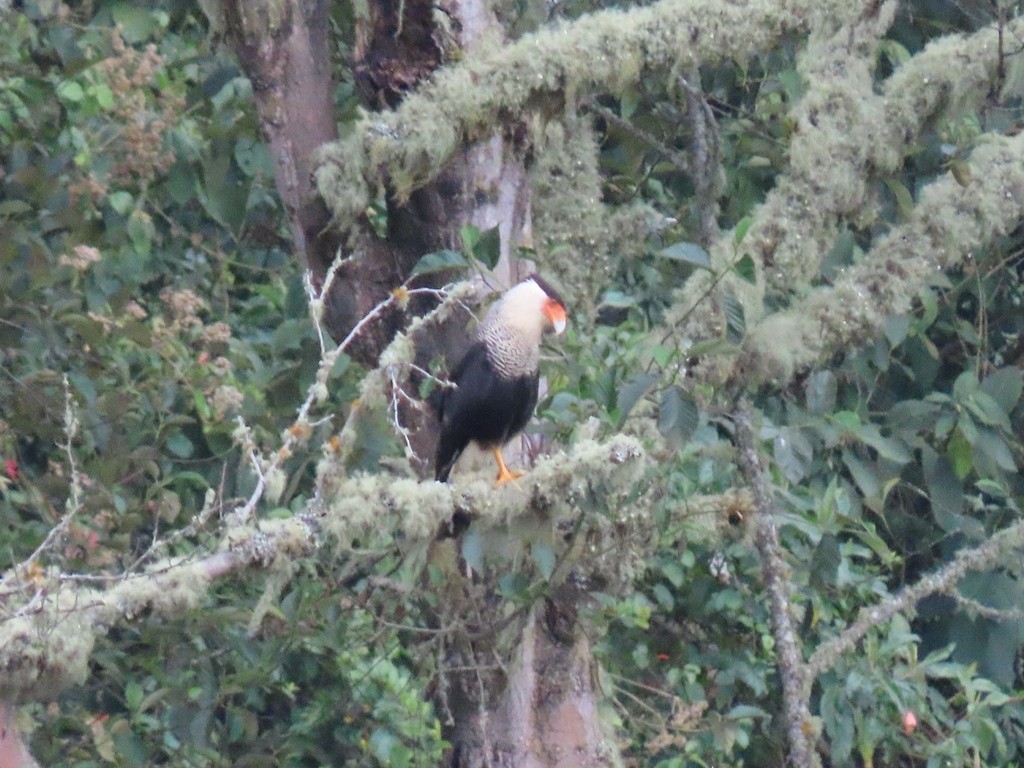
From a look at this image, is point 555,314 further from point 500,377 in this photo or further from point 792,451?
point 792,451

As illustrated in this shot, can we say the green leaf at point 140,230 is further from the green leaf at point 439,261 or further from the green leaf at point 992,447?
the green leaf at point 992,447

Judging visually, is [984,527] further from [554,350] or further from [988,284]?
[554,350]

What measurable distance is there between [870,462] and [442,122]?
1596 mm

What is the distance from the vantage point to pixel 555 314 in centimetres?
269

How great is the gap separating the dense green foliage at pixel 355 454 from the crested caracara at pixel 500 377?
8 cm

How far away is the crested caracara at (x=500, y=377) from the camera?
2.65 meters

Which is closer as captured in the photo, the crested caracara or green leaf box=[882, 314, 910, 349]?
the crested caracara

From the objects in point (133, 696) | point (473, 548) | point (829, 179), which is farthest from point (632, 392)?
point (133, 696)

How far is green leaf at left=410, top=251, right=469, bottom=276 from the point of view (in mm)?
2357

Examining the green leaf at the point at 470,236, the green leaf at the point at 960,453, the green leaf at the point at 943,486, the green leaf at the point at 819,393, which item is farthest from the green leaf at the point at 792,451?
the green leaf at the point at 943,486

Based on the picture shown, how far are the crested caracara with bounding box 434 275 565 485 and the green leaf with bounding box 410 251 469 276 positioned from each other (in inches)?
9.4

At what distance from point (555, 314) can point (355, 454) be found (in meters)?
0.47

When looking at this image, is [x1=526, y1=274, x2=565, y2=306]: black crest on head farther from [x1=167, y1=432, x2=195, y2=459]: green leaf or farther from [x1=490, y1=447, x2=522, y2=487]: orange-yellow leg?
[x1=167, y1=432, x2=195, y2=459]: green leaf

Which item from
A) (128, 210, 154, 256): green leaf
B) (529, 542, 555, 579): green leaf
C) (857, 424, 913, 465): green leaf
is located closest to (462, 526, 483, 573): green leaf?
(529, 542, 555, 579): green leaf
